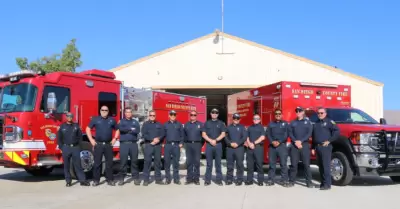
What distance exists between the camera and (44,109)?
9695mm

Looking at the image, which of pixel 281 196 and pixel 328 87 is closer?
pixel 281 196

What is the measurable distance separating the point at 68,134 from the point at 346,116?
21.5 feet

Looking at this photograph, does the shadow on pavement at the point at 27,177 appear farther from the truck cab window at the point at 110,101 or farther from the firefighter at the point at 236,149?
the firefighter at the point at 236,149

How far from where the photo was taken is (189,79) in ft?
77.8

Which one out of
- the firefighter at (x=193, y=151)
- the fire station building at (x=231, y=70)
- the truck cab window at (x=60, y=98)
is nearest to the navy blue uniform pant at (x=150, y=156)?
the firefighter at (x=193, y=151)

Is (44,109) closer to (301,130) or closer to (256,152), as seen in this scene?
(256,152)

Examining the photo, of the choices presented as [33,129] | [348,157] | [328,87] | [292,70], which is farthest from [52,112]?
[292,70]

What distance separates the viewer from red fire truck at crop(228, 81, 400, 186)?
8984mm

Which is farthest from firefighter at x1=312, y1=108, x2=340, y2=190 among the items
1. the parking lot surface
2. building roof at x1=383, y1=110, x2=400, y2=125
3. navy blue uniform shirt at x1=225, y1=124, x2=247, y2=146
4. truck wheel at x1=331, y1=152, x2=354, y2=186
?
building roof at x1=383, y1=110, x2=400, y2=125

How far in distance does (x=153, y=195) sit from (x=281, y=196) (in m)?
2.43

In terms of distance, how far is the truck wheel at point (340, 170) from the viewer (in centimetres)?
914

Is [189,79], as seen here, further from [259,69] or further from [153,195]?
[153,195]

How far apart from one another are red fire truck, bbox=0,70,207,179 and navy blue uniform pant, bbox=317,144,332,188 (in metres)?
5.18

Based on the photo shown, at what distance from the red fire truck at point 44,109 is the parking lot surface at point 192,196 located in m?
0.71
